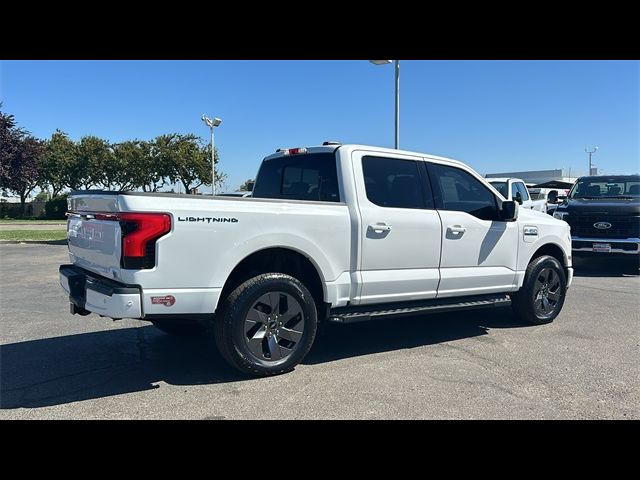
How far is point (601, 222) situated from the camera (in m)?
10.8

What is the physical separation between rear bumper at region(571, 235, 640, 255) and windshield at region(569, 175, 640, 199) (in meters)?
1.36

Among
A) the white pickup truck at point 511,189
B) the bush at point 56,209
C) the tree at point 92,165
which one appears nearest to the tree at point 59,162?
→ the tree at point 92,165

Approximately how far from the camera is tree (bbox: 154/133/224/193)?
4119cm

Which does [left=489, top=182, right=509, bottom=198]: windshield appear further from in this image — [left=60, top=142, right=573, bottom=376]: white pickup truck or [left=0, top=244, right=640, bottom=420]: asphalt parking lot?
[left=60, top=142, right=573, bottom=376]: white pickup truck

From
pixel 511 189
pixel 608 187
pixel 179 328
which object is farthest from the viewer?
pixel 511 189

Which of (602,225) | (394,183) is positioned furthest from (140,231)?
(602,225)

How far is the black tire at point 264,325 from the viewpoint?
398 centimetres

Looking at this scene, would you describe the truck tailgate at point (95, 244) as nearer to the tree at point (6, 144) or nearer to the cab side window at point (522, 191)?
the cab side window at point (522, 191)

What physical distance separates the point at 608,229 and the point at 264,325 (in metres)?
9.50

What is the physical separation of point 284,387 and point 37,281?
24.4 feet

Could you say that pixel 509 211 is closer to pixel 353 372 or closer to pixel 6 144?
pixel 353 372

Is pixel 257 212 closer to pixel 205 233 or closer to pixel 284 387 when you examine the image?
pixel 205 233

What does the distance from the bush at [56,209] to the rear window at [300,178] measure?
132 feet

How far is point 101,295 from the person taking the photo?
3.72 m
